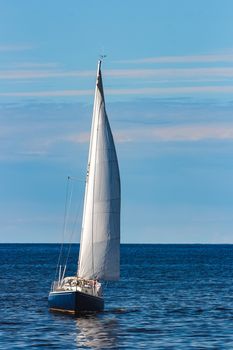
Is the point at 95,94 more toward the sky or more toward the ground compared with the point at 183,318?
more toward the sky

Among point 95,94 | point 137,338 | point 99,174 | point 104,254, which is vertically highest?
point 95,94

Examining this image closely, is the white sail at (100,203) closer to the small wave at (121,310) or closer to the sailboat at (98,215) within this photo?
the sailboat at (98,215)

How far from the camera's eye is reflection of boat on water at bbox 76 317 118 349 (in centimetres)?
7104

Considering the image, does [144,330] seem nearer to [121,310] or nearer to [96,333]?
[96,333]

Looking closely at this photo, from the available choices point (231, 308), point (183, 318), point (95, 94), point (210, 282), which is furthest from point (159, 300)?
point (210, 282)

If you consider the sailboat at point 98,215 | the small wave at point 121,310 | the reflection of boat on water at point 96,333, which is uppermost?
the sailboat at point 98,215

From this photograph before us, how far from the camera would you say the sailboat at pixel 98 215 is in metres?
84.4

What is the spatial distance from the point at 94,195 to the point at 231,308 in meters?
16.9

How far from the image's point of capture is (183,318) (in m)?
85.2

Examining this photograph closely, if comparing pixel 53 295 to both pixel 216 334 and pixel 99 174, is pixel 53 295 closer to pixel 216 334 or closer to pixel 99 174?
pixel 99 174

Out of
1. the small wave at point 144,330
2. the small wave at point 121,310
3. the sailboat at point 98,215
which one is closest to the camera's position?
the small wave at point 144,330

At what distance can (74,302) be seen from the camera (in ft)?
273

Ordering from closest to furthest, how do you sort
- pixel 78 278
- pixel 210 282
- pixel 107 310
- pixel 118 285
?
pixel 78 278 < pixel 107 310 < pixel 118 285 < pixel 210 282

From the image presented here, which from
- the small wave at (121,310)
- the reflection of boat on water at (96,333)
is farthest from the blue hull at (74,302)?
the small wave at (121,310)
